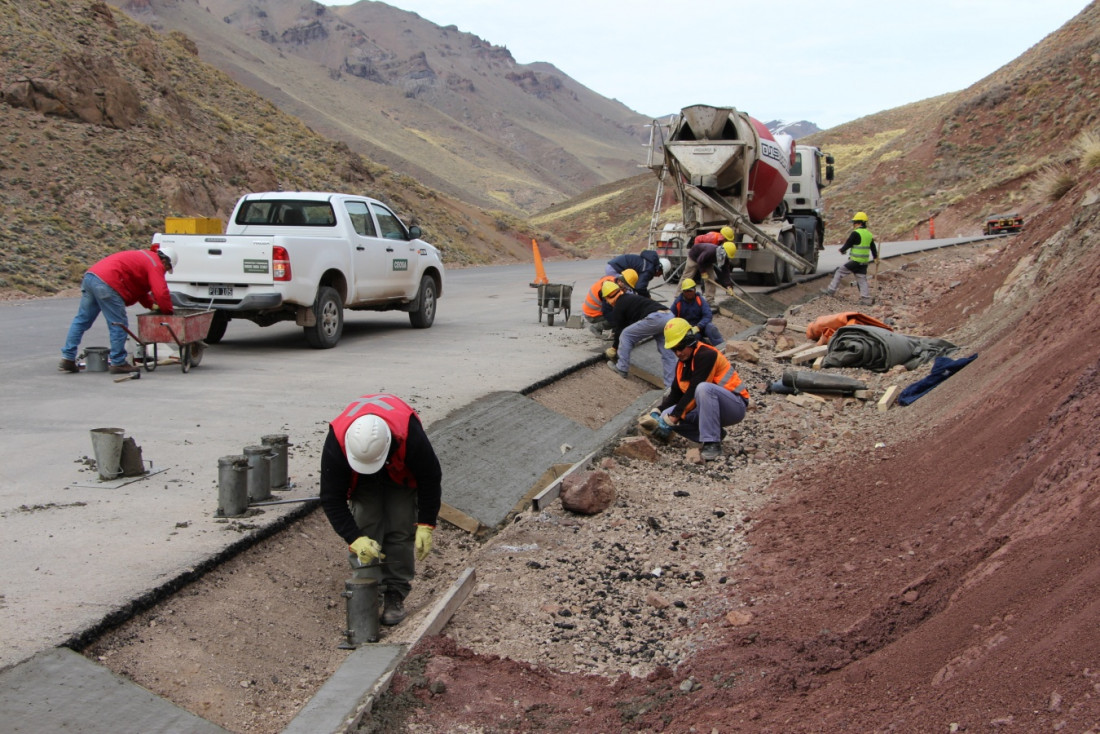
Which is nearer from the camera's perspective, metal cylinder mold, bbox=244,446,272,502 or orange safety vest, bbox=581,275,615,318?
metal cylinder mold, bbox=244,446,272,502

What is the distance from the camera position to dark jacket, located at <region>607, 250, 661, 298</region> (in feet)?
43.9

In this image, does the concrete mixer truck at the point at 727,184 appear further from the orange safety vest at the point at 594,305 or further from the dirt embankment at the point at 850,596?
the dirt embankment at the point at 850,596

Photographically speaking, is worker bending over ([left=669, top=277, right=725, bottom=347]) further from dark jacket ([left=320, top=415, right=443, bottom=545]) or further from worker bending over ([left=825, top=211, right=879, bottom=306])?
worker bending over ([left=825, top=211, right=879, bottom=306])

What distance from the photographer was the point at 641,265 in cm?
1378

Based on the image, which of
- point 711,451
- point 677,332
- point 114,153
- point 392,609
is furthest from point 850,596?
point 114,153

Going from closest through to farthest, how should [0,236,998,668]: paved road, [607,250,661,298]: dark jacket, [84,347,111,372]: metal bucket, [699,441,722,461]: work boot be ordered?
[0,236,998,668]: paved road, [699,441,722,461]: work boot, [84,347,111,372]: metal bucket, [607,250,661,298]: dark jacket

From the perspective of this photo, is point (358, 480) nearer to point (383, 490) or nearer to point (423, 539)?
point (383, 490)

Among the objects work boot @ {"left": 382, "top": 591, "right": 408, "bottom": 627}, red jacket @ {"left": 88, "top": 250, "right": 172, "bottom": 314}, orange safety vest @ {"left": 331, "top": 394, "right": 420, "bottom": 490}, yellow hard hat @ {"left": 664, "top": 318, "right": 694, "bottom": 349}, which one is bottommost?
work boot @ {"left": 382, "top": 591, "right": 408, "bottom": 627}

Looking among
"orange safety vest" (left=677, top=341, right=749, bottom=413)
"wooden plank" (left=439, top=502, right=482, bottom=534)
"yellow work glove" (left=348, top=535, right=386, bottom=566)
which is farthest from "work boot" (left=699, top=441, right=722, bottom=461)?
"yellow work glove" (left=348, top=535, right=386, bottom=566)

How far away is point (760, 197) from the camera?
21.2m

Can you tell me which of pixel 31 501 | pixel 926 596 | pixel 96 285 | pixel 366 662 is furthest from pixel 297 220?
pixel 926 596

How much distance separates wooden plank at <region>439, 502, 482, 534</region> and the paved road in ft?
3.03

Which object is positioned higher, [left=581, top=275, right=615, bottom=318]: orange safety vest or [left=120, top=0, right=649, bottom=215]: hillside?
[left=120, top=0, right=649, bottom=215]: hillside

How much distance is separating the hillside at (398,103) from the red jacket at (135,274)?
3671 inches
